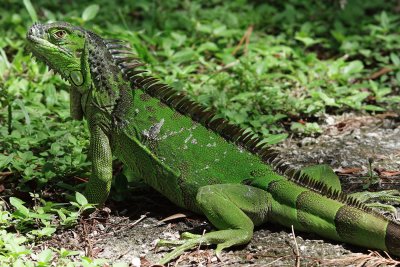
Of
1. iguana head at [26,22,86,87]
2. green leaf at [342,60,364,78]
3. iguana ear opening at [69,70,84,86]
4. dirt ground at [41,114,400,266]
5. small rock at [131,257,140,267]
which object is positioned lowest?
small rock at [131,257,140,267]

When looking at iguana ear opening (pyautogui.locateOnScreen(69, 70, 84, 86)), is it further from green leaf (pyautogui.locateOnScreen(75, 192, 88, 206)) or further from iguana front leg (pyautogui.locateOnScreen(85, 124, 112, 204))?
green leaf (pyautogui.locateOnScreen(75, 192, 88, 206))

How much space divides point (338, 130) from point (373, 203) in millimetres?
1505

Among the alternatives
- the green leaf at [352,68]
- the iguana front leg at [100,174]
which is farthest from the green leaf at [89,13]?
the iguana front leg at [100,174]

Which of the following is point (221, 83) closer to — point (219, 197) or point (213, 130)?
point (213, 130)

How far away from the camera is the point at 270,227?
3.99m

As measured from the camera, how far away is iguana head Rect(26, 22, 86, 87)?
14.3 feet

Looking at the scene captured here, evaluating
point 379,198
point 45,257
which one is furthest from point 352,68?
point 45,257

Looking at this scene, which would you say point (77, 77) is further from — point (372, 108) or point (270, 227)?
point (372, 108)

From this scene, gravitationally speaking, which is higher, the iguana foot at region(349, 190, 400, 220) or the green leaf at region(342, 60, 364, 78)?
the green leaf at region(342, 60, 364, 78)

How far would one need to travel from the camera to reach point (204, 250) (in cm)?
376

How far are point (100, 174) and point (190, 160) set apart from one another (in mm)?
597

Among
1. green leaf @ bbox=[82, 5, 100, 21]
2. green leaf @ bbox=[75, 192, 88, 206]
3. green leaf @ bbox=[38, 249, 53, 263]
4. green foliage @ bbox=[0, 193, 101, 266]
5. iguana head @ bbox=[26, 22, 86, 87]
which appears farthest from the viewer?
green leaf @ bbox=[82, 5, 100, 21]

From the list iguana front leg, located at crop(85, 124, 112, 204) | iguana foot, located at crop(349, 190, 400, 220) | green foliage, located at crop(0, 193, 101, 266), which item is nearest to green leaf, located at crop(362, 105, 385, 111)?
iguana foot, located at crop(349, 190, 400, 220)

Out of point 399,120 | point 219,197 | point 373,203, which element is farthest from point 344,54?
point 219,197
